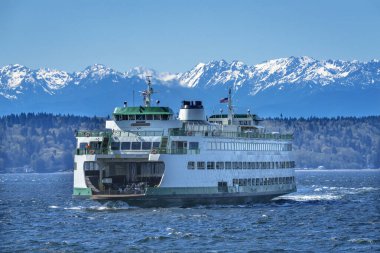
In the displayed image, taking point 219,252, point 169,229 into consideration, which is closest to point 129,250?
point 219,252

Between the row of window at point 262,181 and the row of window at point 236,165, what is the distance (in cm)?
115

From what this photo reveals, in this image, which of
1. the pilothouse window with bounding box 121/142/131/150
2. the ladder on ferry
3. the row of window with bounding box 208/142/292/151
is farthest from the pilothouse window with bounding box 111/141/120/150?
the row of window with bounding box 208/142/292/151

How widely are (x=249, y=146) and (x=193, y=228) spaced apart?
82.4 ft

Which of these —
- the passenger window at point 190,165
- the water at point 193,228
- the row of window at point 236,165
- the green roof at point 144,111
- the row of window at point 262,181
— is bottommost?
the water at point 193,228

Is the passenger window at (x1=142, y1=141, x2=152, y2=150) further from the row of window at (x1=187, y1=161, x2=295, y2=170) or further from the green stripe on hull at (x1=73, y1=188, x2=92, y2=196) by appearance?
the green stripe on hull at (x1=73, y1=188, x2=92, y2=196)

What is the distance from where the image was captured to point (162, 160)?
81000 millimetres

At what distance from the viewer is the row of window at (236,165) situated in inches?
3340

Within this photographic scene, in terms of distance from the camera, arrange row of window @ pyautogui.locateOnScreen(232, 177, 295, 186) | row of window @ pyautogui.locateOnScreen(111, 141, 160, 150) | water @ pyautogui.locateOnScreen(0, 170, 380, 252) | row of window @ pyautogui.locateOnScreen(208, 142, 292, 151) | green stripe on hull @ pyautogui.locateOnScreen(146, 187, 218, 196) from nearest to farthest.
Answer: water @ pyautogui.locateOnScreen(0, 170, 380, 252)
green stripe on hull @ pyautogui.locateOnScreen(146, 187, 218, 196)
row of window @ pyautogui.locateOnScreen(111, 141, 160, 150)
row of window @ pyautogui.locateOnScreen(208, 142, 292, 151)
row of window @ pyautogui.locateOnScreen(232, 177, 295, 186)

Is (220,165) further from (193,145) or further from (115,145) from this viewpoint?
(115,145)

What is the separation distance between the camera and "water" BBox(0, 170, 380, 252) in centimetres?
6125

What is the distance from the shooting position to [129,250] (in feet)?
195

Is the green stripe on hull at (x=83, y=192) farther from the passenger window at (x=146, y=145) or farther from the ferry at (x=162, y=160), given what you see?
the passenger window at (x=146, y=145)

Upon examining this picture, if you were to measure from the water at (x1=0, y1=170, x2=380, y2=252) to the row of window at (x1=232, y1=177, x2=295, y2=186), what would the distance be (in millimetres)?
2317

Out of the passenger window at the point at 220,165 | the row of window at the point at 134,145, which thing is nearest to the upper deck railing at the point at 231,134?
the row of window at the point at 134,145
